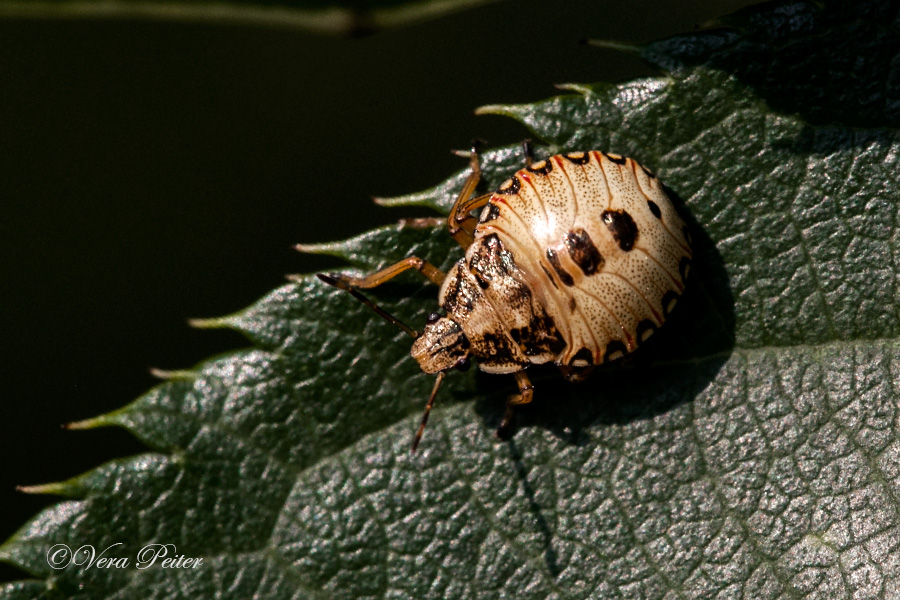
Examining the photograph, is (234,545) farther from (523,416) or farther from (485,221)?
(485,221)

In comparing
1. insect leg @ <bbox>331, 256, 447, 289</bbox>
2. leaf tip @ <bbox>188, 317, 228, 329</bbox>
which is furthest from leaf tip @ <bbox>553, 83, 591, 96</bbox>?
leaf tip @ <bbox>188, 317, 228, 329</bbox>

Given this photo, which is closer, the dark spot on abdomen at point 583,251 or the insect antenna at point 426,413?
the dark spot on abdomen at point 583,251

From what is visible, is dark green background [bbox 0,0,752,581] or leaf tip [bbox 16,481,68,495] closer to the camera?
leaf tip [bbox 16,481,68,495]

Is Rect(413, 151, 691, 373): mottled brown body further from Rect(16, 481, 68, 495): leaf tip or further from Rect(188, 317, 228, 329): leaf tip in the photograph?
Rect(16, 481, 68, 495): leaf tip

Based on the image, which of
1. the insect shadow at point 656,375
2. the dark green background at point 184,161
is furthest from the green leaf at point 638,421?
the dark green background at point 184,161

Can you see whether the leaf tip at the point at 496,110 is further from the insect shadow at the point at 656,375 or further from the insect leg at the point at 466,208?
the insect shadow at the point at 656,375

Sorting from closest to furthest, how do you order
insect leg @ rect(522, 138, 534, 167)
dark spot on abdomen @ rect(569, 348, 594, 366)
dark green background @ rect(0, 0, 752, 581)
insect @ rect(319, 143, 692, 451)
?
insect @ rect(319, 143, 692, 451) → dark spot on abdomen @ rect(569, 348, 594, 366) → insect leg @ rect(522, 138, 534, 167) → dark green background @ rect(0, 0, 752, 581)

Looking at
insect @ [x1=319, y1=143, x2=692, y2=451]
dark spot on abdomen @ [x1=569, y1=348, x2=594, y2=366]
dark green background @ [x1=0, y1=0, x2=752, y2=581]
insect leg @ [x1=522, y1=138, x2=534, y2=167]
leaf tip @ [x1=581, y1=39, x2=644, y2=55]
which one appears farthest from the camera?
dark green background @ [x1=0, y1=0, x2=752, y2=581]
